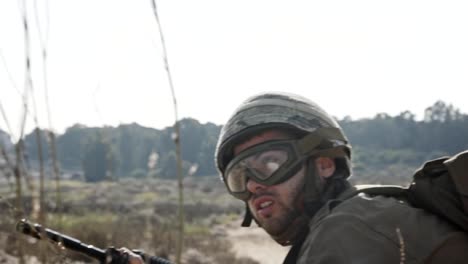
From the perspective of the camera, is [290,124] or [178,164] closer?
[178,164]

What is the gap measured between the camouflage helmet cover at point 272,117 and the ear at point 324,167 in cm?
8

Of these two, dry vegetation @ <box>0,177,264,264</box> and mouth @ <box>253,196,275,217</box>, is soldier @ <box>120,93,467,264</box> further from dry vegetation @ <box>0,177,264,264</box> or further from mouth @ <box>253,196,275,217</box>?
dry vegetation @ <box>0,177,264,264</box>

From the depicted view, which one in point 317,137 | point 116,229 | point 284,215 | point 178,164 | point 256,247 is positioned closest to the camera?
point 178,164

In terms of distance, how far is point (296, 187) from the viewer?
2322 mm

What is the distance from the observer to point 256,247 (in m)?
23.4

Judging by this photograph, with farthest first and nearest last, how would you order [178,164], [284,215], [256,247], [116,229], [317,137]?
[256,247] < [116,229] < [317,137] < [284,215] < [178,164]

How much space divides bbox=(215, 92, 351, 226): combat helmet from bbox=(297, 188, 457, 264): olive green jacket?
0.60 m

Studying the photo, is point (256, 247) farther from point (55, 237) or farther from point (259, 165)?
point (259, 165)

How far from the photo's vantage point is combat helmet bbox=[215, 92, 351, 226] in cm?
243

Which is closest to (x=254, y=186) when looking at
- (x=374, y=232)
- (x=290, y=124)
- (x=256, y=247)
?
(x=290, y=124)

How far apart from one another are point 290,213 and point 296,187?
100mm

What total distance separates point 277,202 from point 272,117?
340 millimetres

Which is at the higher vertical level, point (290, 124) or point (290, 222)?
point (290, 124)

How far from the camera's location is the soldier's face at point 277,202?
2.29 metres
